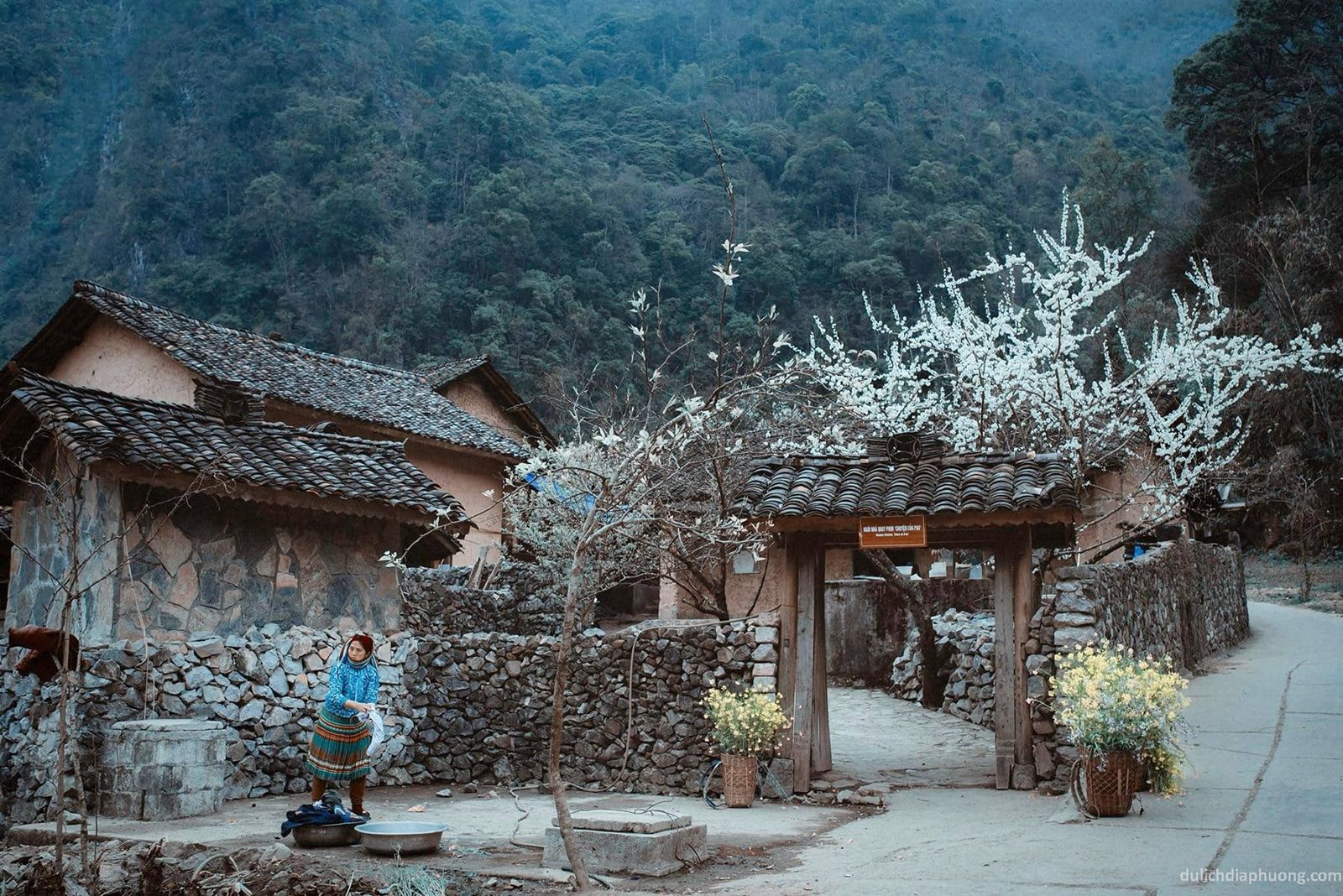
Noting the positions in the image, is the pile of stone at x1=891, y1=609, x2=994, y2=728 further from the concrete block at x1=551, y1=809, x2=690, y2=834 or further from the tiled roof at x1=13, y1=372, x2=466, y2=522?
the concrete block at x1=551, y1=809, x2=690, y2=834

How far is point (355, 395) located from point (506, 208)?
2699 cm

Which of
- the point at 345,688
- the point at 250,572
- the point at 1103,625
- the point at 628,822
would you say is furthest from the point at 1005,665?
the point at 250,572

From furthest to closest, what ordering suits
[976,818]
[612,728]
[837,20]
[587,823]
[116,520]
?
[837,20]
[612,728]
[116,520]
[976,818]
[587,823]

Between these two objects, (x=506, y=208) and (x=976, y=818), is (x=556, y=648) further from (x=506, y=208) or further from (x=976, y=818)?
(x=506, y=208)

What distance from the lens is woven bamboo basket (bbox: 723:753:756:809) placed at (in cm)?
1066

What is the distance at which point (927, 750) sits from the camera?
14.0 metres

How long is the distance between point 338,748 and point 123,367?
14.7 metres

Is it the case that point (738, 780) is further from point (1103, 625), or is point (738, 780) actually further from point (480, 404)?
point (480, 404)

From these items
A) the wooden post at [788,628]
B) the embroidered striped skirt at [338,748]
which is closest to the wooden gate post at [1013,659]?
the wooden post at [788,628]

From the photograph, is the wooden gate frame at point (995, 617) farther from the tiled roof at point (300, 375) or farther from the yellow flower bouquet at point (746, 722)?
the tiled roof at point (300, 375)

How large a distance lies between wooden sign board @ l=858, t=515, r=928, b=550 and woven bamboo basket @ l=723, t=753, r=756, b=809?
2409 mm

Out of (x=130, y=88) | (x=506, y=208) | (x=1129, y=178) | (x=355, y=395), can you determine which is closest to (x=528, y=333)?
(x=506, y=208)

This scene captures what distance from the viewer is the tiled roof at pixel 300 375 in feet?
66.2

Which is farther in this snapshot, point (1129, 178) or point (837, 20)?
point (837, 20)
